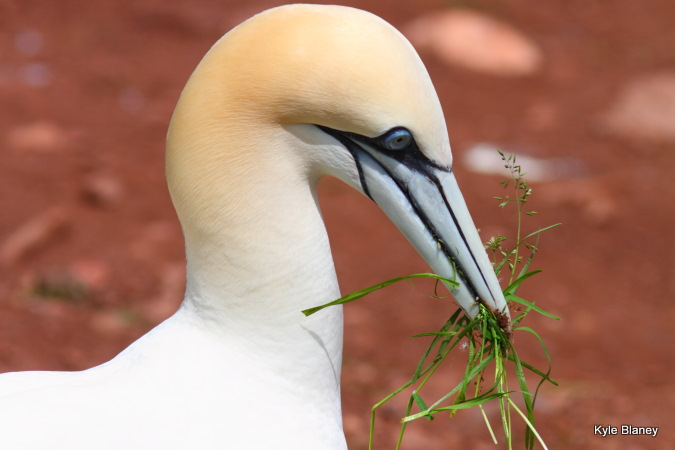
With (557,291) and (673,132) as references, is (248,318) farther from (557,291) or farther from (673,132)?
(673,132)

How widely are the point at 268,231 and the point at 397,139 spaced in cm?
44

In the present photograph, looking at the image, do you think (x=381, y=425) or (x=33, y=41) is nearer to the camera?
(x=381, y=425)

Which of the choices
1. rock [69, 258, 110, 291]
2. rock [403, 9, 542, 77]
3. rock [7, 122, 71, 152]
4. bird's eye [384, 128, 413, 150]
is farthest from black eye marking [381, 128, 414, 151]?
rock [403, 9, 542, 77]

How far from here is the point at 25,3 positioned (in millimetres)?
9812

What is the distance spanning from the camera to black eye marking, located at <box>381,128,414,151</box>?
2525mm

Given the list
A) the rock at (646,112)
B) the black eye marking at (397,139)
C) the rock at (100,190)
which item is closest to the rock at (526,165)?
the rock at (646,112)

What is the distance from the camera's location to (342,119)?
2521 millimetres

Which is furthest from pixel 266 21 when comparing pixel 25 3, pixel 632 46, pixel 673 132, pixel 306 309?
pixel 632 46

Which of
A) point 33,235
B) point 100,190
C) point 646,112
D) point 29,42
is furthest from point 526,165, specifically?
point 29,42

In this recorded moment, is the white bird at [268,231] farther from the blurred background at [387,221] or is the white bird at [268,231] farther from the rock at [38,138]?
the rock at [38,138]

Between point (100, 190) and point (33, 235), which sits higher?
point (100, 190)

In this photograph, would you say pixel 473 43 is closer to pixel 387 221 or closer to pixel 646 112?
pixel 646 112

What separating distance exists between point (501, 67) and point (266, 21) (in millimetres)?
7436

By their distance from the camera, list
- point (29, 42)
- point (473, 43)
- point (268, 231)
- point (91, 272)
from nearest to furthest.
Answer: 1. point (268, 231)
2. point (91, 272)
3. point (29, 42)
4. point (473, 43)
